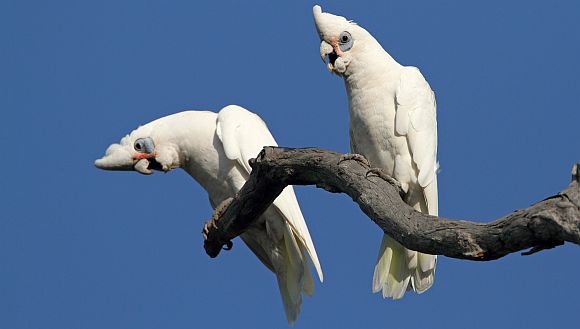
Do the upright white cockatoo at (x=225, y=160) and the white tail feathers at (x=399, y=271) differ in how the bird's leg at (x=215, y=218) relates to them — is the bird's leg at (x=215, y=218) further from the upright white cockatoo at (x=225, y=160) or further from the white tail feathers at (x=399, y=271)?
the white tail feathers at (x=399, y=271)

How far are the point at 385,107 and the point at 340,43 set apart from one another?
529 millimetres

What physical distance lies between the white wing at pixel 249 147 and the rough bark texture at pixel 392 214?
0.40m

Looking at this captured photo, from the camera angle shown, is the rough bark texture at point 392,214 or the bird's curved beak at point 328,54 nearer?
the rough bark texture at point 392,214

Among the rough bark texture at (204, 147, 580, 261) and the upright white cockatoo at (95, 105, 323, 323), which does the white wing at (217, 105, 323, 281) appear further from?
the rough bark texture at (204, 147, 580, 261)

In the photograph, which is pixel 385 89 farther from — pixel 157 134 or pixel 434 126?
pixel 157 134

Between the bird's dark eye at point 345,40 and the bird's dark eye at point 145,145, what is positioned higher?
the bird's dark eye at point 345,40

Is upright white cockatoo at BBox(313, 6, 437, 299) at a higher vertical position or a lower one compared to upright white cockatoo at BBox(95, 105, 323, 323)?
higher

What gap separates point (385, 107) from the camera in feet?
21.2

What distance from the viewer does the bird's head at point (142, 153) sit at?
6801 mm

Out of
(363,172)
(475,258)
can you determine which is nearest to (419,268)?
(363,172)

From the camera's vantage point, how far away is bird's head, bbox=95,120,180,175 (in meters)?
6.80

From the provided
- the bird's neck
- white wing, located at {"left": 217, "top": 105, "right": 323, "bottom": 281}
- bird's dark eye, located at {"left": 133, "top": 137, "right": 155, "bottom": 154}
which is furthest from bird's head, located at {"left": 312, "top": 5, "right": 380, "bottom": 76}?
bird's dark eye, located at {"left": 133, "top": 137, "right": 155, "bottom": 154}

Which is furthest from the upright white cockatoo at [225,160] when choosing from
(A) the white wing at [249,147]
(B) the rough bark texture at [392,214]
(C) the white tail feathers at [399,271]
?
(C) the white tail feathers at [399,271]

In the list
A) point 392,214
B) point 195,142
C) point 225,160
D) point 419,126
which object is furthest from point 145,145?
point 392,214
